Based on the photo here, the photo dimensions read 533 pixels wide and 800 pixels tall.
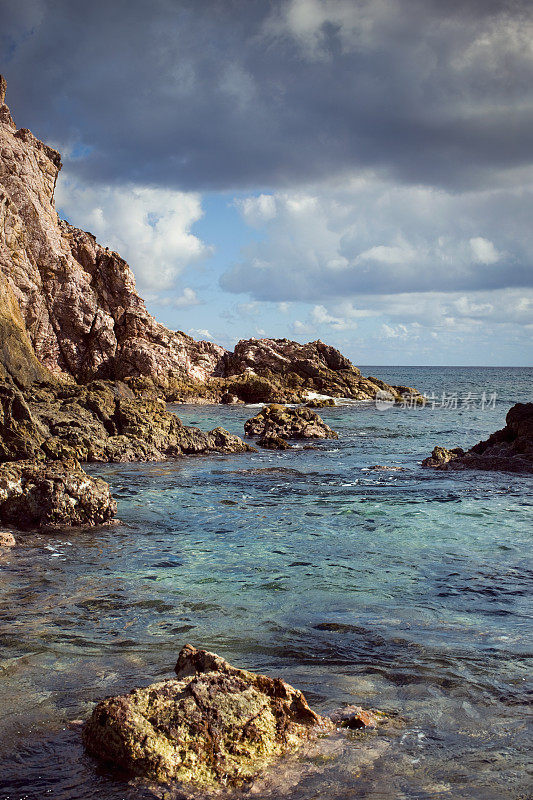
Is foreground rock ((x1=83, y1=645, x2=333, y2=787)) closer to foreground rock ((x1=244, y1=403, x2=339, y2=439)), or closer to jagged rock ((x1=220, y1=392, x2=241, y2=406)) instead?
foreground rock ((x1=244, y1=403, x2=339, y2=439))

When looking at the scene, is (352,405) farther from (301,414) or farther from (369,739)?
(369,739)

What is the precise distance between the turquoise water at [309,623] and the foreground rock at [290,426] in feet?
49.3

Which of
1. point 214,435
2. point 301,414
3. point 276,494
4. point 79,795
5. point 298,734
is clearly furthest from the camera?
point 301,414

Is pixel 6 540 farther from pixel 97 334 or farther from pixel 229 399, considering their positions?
pixel 97 334

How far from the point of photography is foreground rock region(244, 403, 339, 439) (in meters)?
29.4

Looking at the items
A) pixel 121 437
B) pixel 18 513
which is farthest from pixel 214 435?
pixel 18 513

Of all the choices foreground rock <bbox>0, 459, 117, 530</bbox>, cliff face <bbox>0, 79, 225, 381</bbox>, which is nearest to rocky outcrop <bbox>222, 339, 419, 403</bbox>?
cliff face <bbox>0, 79, 225, 381</bbox>

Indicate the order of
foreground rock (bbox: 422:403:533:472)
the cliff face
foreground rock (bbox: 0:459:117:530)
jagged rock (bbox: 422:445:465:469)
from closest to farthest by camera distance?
foreground rock (bbox: 0:459:117:530)
foreground rock (bbox: 422:403:533:472)
jagged rock (bbox: 422:445:465:469)
the cliff face

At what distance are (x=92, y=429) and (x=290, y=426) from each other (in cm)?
1204

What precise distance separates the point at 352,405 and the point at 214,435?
108 feet

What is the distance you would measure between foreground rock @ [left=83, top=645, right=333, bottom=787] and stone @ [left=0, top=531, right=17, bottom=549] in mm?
6003

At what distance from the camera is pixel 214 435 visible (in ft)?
80.3

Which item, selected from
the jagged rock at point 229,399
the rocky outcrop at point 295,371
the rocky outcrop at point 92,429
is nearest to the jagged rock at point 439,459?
the rocky outcrop at point 92,429

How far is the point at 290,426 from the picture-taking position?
97.7ft
